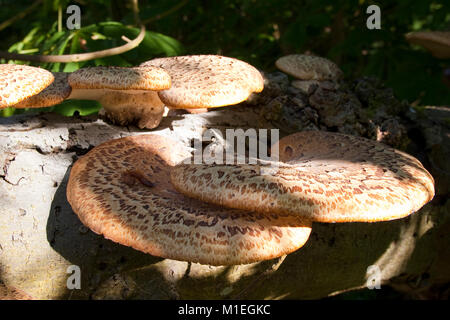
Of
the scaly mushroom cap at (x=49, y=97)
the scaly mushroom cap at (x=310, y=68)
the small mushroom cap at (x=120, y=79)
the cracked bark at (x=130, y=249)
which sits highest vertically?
the small mushroom cap at (x=120, y=79)

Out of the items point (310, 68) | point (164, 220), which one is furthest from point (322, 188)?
point (310, 68)

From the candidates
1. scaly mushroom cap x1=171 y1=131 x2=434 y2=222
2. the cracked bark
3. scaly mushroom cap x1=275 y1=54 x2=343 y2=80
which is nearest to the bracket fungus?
the cracked bark

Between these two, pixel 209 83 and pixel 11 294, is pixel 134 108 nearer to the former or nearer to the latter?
pixel 209 83

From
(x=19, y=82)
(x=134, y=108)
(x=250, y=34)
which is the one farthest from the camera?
(x=250, y=34)

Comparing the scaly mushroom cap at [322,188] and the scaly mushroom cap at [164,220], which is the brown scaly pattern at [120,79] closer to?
the scaly mushroom cap at [164,220]

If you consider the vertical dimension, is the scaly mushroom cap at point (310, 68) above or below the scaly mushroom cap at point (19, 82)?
below

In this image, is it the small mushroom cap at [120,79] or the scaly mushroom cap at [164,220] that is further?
the small mushroom cap at [120,79]

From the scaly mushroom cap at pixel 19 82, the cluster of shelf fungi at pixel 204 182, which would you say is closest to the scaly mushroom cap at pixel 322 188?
the cluster of shelf fungi at pixel 204 182

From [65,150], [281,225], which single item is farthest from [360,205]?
[65,150]

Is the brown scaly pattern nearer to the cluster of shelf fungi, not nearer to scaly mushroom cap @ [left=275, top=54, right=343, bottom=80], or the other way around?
the cluster of shelf fungi
